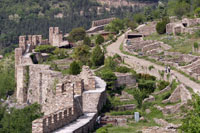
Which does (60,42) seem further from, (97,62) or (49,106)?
(49,106)

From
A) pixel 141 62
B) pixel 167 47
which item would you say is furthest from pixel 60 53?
pixel 141 62

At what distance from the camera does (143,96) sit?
28641mm

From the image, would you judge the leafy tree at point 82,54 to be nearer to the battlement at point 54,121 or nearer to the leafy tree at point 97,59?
the leafy tree at point 97,59

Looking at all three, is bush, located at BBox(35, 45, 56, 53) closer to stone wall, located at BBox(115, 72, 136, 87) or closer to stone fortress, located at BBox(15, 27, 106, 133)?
stone fortress, located at BBox(15, 27, 106, 133)

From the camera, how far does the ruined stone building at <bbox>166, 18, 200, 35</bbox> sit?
4828 cm

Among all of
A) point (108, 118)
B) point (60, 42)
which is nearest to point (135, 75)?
point (108, 118)

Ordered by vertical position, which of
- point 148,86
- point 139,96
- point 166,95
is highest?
point 139,96

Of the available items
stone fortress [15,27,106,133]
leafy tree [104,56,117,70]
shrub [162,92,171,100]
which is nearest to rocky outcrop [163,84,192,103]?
shrub [162,92,171,100]

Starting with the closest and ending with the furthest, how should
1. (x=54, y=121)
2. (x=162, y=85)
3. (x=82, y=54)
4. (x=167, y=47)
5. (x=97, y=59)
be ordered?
(x=54, y=121) < (x=162, y=85) < (x=97, y=59) < (x=167, y=47) < (x=82, y=54)

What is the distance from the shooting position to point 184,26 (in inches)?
2002

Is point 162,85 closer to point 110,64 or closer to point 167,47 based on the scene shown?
point 110,64

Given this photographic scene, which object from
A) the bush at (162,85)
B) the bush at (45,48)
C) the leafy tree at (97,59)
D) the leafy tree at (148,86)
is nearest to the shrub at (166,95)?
the leafy tree at (148,86)

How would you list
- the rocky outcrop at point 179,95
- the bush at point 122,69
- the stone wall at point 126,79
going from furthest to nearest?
the bush at point 122,69
the stone wall at point 126,79
the rocky outcrop at point 179,95

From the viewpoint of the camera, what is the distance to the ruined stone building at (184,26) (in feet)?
158
